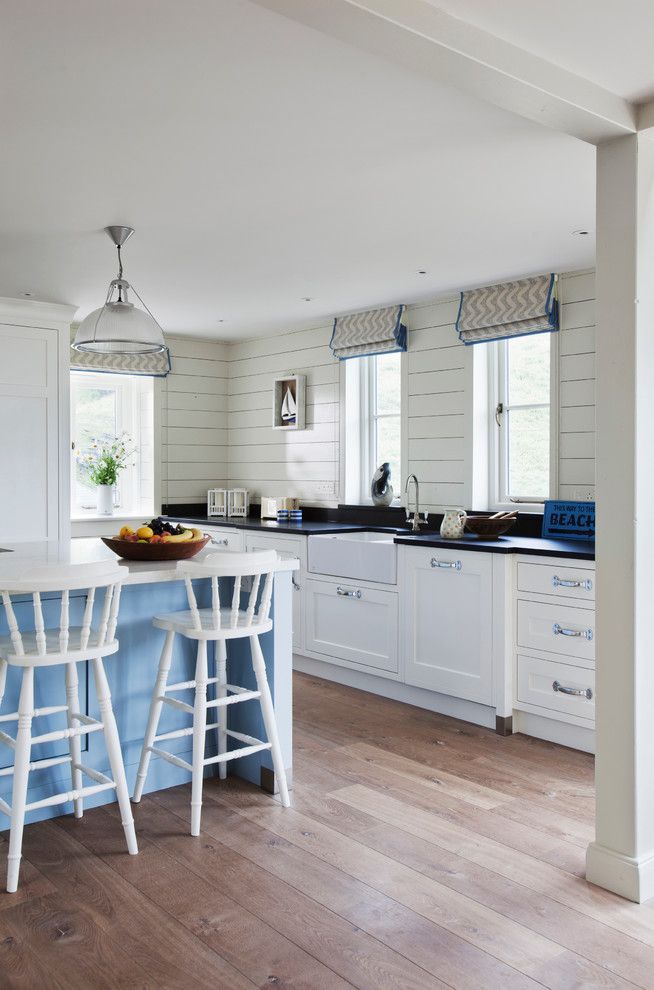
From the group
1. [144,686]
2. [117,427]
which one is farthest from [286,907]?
[117,427]

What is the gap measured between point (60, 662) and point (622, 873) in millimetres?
1763

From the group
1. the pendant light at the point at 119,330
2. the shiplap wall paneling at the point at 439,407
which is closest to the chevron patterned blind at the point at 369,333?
the shiplap wall paneling at the point at 439,407

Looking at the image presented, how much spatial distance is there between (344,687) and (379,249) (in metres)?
2.46

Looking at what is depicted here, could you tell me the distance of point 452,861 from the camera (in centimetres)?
268

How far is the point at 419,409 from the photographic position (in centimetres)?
531

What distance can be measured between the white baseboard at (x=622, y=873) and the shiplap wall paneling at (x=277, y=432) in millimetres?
3695

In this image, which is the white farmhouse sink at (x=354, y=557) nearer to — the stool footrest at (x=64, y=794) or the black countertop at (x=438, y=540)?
the black countertop at (x=438, y=540)

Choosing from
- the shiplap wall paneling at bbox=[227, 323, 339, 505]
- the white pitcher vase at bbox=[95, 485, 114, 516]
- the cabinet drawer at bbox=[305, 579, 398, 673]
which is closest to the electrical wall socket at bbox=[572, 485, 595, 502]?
the cabinet drawer at bbox=[305, 579, 398, 673]

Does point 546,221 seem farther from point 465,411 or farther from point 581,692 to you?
point 581,692

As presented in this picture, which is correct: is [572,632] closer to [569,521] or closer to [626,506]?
[569,521]

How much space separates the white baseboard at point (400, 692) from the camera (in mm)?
4195

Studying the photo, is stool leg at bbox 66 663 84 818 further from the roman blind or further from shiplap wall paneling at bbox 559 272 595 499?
the roman blind

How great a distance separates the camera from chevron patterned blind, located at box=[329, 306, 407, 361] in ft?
17.6

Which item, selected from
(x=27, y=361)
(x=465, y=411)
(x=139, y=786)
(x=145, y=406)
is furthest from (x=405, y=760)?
(x=145, y=406)
